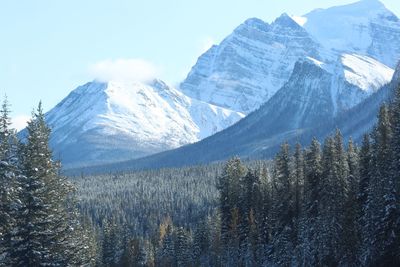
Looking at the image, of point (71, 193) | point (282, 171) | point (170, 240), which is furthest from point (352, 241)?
point (170, 240)

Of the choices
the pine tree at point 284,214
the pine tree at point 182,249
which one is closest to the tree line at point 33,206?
the pine tree at point 284,214

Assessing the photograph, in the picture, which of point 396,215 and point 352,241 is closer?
point 396,215

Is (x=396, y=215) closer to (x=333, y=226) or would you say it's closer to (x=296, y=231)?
(x=333, y=226)

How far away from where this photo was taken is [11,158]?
3959 cm

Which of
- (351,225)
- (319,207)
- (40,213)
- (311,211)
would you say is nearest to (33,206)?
(40,213)

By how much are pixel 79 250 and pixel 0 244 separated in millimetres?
4942

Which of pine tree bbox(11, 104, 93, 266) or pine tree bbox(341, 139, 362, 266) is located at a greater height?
pine tree bbox(11, 104, 93, 266)

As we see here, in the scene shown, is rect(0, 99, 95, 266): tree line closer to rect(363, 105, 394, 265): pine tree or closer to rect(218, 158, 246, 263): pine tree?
rect(363, 105, 394, 265): pine tree

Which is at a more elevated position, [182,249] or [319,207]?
[319,207]

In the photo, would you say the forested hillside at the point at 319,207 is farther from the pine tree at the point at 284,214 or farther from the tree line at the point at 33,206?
the tree line at the point at 33,206

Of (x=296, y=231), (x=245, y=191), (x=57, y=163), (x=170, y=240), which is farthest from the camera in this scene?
(x=170, y=240)

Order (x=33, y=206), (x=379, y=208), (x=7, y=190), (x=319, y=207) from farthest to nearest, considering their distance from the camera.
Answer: (x=319, y=207)
(x=379, y=208)
(x=33, y=206)
(x=7, y=190)

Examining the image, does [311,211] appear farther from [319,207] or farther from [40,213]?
[40,213]

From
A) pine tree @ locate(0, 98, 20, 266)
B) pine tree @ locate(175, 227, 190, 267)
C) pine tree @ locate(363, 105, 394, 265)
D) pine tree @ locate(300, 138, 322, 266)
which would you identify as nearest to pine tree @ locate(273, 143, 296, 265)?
pine tree @ locate(300, 138, 322, 266)
